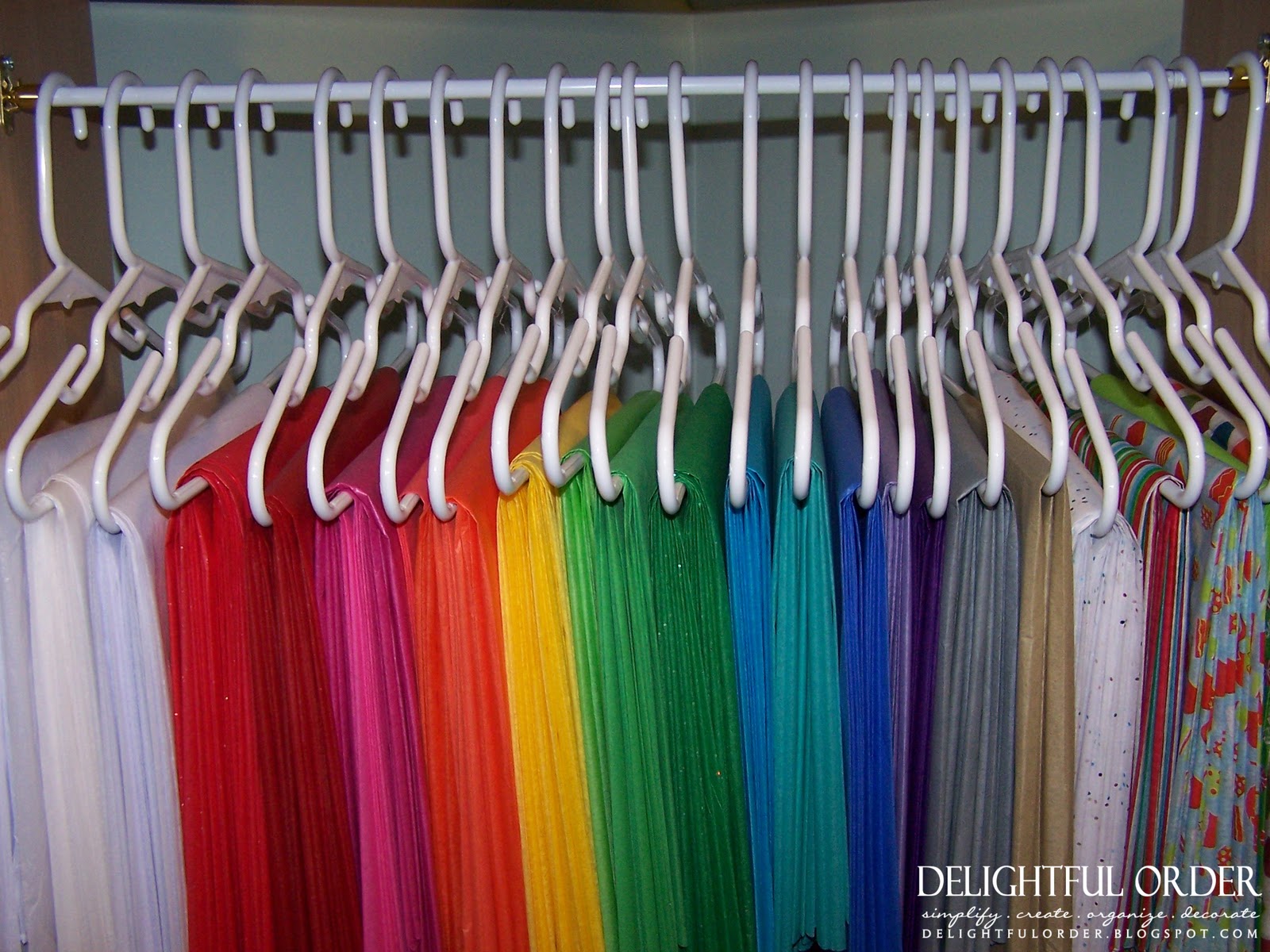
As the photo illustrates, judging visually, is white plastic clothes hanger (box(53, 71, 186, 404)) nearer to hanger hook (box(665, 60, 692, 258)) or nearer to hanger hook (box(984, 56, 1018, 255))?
hanger hook (box(665, 60, 692, 258))

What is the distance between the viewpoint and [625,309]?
873 millimetres

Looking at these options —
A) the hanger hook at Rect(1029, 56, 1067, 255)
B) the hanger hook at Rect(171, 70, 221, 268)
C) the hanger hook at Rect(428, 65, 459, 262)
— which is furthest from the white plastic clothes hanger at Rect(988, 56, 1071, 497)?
the hanger hook at Rect(171, 70, 221, 268)

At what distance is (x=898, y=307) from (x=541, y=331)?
0.97 ft

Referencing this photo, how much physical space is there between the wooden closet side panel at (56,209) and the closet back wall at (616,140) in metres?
0.12

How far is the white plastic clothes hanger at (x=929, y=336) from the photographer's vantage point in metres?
0.76

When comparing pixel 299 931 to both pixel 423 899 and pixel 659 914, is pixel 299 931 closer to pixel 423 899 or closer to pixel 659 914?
pixel 423 899

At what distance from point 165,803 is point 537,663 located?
1.04ft

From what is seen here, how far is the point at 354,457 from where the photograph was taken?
888 millimetres

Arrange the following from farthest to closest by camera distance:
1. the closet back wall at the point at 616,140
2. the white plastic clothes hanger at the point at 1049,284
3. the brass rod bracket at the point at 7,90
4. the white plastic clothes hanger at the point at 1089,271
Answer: the closet back wall at the point at 616,140, the brass rod bracket at the point at 7,90, the white plastic clothes hanger at the point at 1089,271, the white plastic clothes hanger at the point at 1049,284

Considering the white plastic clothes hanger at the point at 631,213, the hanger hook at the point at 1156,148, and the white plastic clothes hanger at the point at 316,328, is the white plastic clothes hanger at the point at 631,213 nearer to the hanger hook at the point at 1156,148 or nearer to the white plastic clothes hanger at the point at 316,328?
the white plastic clothes hanger at the point at 316,328

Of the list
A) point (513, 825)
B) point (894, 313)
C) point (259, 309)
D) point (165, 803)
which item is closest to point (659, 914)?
point (513, 825)

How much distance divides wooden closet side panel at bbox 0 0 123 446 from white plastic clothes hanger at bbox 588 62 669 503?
57cm


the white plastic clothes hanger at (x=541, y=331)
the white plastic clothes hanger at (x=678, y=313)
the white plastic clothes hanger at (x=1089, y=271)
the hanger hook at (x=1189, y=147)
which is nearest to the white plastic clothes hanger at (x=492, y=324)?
the white plastic clothes hanger at (x=541, y=331)

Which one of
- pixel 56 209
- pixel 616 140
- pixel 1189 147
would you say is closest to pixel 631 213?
pixel 1189 147
